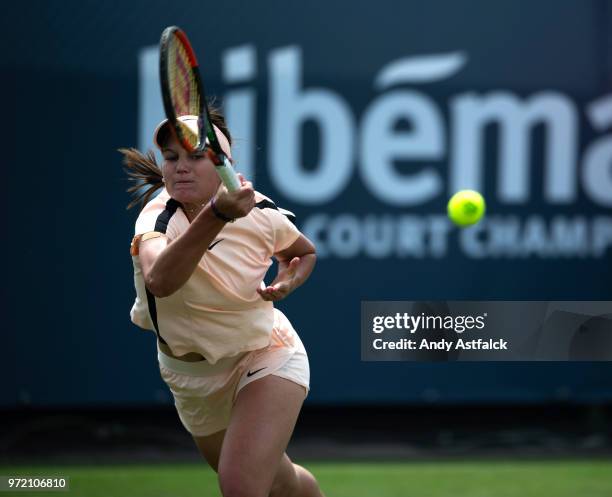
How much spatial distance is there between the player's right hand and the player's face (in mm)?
287

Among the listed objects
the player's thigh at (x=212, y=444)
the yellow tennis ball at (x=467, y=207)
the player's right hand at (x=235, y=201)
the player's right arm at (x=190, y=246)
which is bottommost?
the player's thigh at (x=212, y=444)

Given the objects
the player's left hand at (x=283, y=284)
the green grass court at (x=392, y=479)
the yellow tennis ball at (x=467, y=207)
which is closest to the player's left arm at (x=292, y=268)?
the player's left hand at (x=283, y=284)

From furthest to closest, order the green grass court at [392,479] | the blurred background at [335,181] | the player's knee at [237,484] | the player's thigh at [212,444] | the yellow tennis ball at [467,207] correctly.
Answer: the blurred background at [335,181] < the green grass court at [392,479] < the yellow tennis ball at [467,207] < the player's thigh at [212,444] < the player's knee at [237,484]

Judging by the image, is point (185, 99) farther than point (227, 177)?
Yes

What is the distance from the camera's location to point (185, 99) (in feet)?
9.07

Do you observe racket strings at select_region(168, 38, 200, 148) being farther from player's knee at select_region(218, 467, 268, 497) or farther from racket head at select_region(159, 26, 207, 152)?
player's knee at select_region(218, 467, 268, 497)

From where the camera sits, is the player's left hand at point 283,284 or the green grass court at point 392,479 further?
the green grass court at point 392,479

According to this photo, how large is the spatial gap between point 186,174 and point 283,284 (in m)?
0.44

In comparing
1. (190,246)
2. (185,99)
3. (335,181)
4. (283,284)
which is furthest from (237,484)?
(335,181)

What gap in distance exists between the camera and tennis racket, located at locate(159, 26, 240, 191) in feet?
8.16

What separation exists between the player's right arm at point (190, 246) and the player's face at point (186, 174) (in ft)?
0.68

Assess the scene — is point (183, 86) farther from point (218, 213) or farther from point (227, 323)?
point (227, 323)

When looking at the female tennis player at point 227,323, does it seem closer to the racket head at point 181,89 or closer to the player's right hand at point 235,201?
the racket head at point 181,89

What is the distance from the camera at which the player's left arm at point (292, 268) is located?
3023mm
